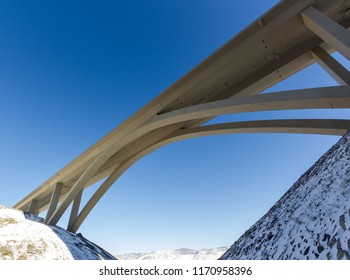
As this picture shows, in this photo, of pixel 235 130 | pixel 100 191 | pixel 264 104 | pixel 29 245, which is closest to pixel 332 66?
pixel 264 104

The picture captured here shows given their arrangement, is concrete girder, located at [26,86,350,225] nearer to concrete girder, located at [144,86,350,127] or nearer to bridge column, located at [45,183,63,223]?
concrete girder, located at [144,86,350,127]

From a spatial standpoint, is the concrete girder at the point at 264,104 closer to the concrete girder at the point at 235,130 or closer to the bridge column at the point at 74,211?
the concrete girder at the point at 235,130

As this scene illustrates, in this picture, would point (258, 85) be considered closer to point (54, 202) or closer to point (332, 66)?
point (332, 66)

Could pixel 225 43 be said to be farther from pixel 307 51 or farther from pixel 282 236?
pixel 282 236

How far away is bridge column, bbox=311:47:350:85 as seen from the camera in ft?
24.8

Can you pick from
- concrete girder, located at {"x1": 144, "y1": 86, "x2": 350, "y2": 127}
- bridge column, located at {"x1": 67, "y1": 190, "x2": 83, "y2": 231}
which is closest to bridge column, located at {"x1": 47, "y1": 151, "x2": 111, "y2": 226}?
bridge column, located at {"x1": 67, "y1": 190, "x2": 83, "y2": 231}

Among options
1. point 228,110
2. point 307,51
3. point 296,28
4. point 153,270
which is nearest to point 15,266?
point 153,270

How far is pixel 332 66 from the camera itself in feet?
27.3

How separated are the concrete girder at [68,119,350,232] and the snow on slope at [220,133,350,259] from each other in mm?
5851

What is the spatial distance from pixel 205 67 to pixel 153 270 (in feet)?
27.8

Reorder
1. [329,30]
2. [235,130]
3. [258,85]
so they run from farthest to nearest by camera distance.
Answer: [235,130], [258,85], [329,30]

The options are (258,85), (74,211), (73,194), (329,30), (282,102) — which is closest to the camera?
(329,30)

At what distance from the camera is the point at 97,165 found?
1416cm

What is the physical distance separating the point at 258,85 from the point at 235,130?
2.45 meters
